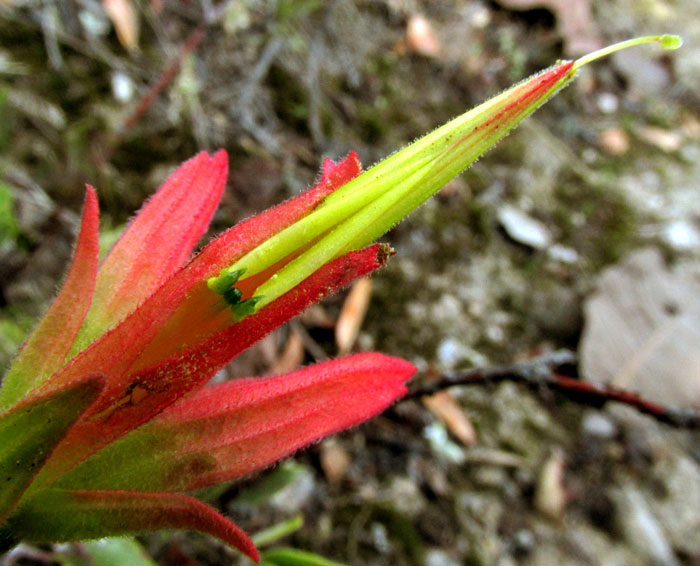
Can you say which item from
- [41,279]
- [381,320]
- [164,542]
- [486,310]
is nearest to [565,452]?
[486,310]

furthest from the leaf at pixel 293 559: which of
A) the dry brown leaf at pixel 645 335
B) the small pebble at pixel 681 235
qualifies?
the small pebble at pixel 681 235

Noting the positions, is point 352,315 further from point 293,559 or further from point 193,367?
point 193,367

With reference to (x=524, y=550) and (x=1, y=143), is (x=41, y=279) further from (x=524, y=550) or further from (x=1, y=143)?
(x=524, y=550)

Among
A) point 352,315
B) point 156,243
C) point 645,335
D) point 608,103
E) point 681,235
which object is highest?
point 608,103

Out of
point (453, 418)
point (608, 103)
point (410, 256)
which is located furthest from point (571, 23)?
point (453, 418)

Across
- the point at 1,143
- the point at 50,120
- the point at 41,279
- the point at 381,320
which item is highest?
the point at 50,120
